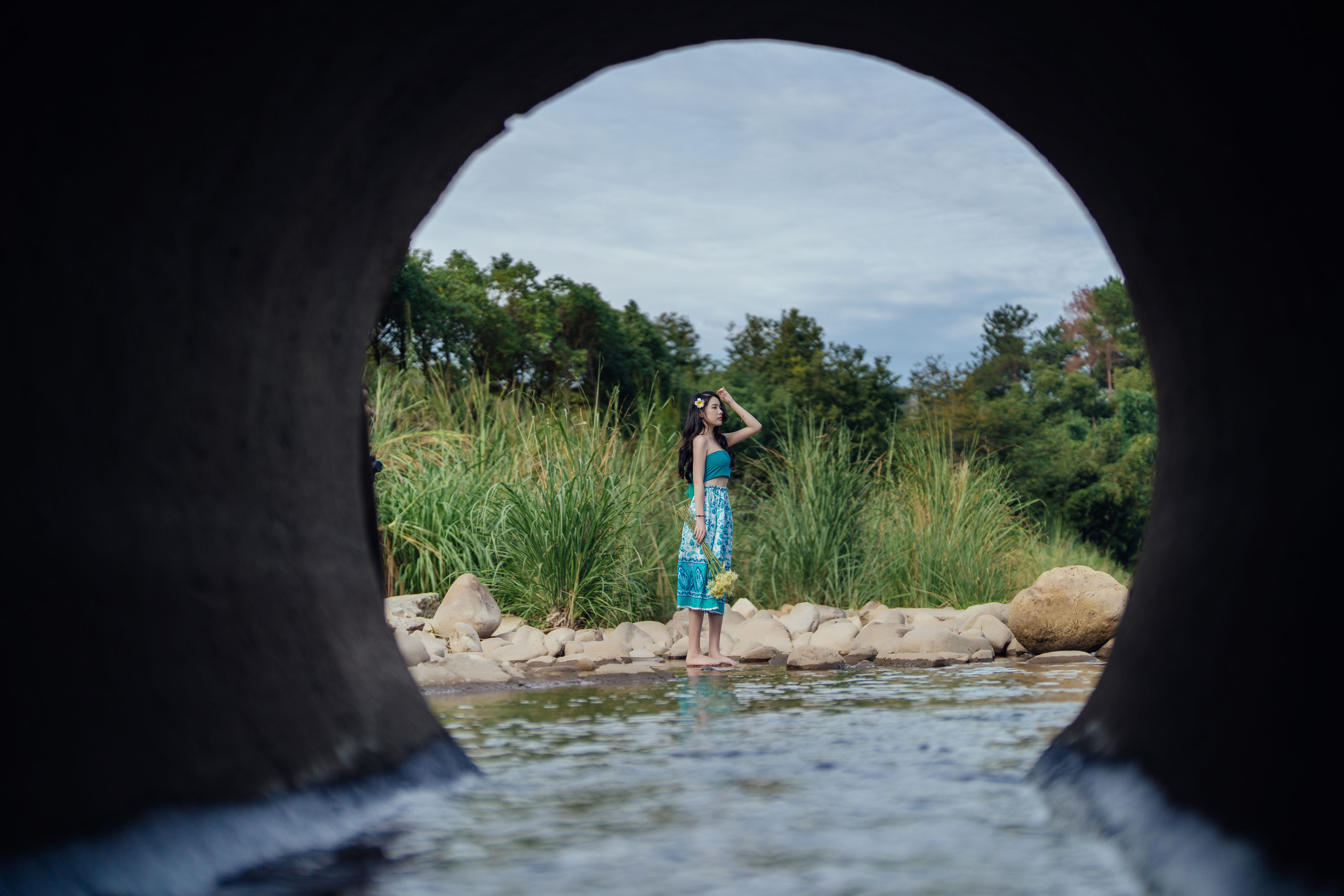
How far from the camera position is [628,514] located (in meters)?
9.30

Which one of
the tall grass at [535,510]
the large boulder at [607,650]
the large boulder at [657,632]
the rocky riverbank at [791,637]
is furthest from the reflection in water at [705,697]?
the tall grass at [535,510]

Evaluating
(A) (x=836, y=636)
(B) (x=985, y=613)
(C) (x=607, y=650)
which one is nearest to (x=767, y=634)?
(A) (x=836, y=636)

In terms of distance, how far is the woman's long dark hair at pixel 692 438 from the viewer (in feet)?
24.9

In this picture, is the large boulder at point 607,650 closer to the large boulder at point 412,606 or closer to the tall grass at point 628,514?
the tall grass at point 628,514

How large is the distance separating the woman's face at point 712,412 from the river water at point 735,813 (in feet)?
8.89

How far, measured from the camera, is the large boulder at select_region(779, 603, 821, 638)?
29.5 ft

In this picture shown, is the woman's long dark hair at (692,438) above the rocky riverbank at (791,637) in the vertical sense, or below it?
→ above

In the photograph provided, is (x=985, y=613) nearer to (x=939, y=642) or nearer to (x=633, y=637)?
(x=939, y=642)

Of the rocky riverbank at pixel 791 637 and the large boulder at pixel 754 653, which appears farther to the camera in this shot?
the large boulder at pixel 754 653

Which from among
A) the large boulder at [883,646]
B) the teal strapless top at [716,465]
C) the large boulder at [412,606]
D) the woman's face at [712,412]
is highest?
the woman's face at [712,412]

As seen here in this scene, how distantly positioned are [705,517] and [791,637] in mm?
1514

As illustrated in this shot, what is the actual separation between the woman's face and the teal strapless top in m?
0.23

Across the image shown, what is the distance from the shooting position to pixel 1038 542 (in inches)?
615

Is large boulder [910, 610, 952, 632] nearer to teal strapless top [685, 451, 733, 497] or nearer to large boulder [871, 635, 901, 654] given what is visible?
large boulder [871, 635, 901, 654]
